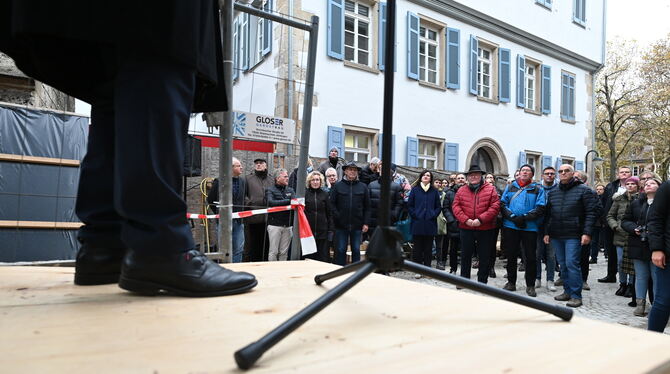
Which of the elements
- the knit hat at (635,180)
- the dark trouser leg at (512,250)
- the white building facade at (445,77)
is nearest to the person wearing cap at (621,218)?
the knit hat at (635,180)

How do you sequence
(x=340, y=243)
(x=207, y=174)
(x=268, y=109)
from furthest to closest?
(x=268, y=109)
(x=207, y=174)
(x=340, y=243)

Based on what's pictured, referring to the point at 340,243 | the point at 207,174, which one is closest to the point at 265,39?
the point at 207,174

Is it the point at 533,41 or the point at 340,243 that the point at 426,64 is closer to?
the point at 533,41

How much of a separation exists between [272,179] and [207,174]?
1.64 metres

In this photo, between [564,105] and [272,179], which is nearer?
[272,179]

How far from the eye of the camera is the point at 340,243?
691cm

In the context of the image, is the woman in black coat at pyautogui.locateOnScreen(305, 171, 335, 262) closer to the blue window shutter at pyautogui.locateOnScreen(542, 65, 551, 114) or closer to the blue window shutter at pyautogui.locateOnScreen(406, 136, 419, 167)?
the blue window shutter at pyautogui.locateOnScreen(406, 136, 419, 167)

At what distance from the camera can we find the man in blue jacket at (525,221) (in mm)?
6090

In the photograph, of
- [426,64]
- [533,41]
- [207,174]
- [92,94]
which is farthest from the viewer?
[533,41]

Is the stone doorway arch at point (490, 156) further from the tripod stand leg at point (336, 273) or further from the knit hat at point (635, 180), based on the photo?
the tripod stand leg at point (336, 273)

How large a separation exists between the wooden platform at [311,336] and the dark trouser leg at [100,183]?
0.18 metres

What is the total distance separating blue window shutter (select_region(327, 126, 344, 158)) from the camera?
10336 mm

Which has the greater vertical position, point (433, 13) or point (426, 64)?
point (433, 13)

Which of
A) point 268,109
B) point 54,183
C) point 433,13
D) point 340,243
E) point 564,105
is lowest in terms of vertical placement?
point 340,243
